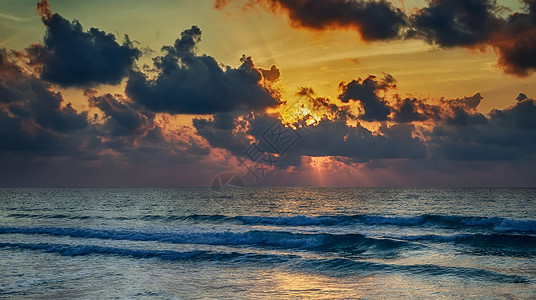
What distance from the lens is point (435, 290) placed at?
19750mm

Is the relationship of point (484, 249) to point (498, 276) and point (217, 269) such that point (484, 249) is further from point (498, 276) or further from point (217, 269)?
point (217, 269)

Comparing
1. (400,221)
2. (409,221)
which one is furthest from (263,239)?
(409,221)

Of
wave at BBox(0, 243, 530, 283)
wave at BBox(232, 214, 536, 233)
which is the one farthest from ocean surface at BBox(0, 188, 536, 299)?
wave at BBox(232, 214, 536, 233)

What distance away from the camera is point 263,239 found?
38344 mm

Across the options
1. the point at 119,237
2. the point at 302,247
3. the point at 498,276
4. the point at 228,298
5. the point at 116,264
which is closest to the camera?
the point at 228,298

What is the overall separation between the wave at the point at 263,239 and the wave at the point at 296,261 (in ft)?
19.8

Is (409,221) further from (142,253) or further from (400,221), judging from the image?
(142,253)

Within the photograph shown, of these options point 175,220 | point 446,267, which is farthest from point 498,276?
point 175,220

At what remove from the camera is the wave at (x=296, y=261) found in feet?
76.6

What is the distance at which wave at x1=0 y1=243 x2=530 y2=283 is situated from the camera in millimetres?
23359

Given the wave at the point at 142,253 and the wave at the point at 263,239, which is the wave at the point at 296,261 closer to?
the wave at the point at 142,253

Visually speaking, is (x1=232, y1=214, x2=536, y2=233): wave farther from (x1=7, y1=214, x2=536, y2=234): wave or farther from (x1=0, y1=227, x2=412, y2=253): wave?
(x1=0, y1=227, x2=412, y2=253): wave

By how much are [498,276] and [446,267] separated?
2861 millimetres

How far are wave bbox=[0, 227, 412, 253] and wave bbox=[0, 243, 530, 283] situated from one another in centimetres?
602
